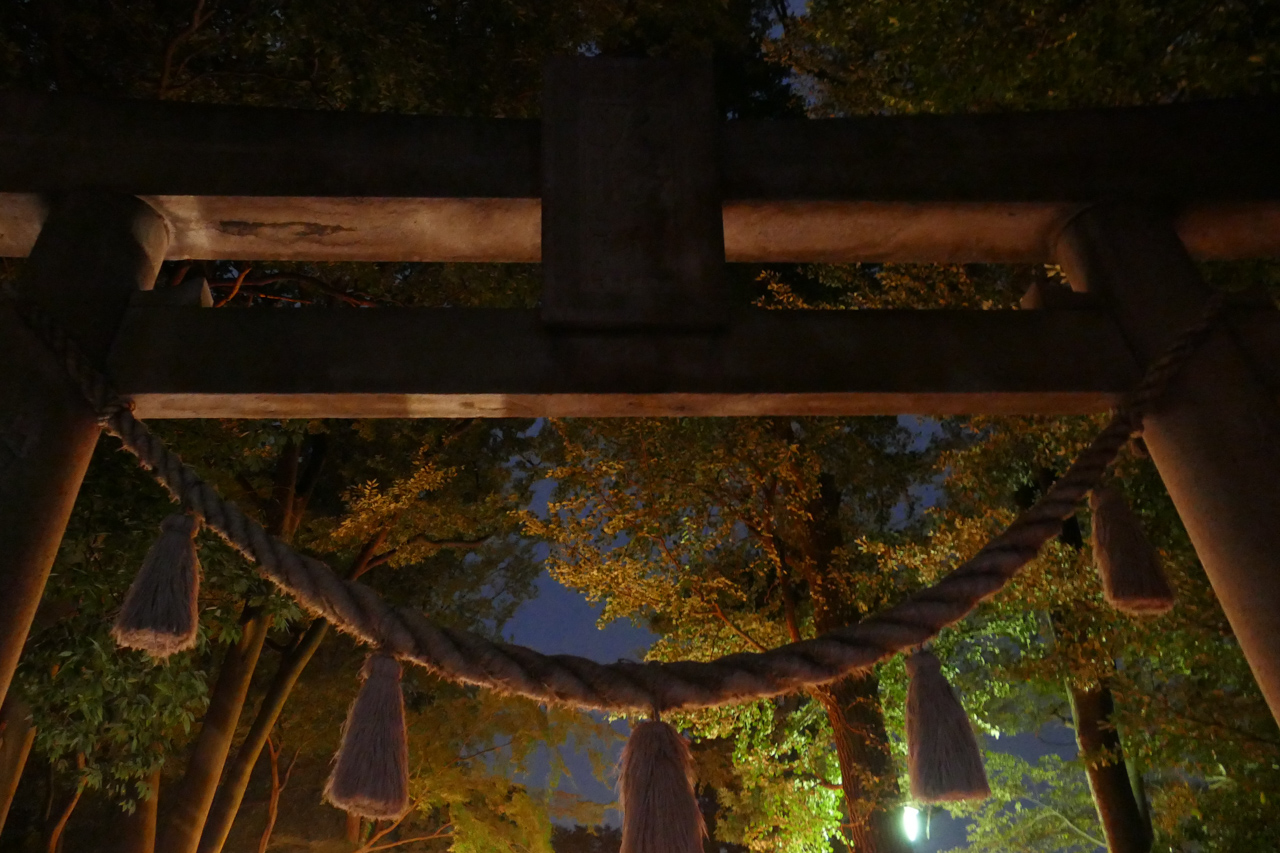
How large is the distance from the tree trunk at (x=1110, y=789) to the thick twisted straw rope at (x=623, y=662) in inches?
305

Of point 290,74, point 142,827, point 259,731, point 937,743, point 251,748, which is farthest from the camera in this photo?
point 259,731

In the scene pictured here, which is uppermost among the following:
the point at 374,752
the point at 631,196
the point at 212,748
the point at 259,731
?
the point at 631,196

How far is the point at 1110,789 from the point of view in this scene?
27.8 ft

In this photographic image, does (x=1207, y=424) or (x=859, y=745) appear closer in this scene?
(x=1207, y=424)

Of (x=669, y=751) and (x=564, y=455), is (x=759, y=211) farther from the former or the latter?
(x=564, y=455)

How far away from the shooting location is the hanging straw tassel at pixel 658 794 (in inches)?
59.9

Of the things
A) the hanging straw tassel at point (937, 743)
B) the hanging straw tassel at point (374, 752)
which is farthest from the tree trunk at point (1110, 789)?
the hanging straw tassel at point (374, 752)

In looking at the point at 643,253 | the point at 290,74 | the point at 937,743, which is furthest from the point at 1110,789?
the point at 290,74

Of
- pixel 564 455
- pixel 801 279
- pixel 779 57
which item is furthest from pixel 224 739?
pixel 779 57

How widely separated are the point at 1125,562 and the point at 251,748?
922 cm

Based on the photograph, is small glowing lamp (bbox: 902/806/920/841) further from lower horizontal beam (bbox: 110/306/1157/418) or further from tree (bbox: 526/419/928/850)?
lower horizontal beam (bbox: 110/306/1157/418)

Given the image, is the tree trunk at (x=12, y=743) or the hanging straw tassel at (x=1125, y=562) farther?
the tree trunk at (x=12, y=743)

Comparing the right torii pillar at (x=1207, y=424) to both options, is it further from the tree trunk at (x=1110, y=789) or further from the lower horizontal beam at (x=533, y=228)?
the tree trunk at (x=1110, y=789)

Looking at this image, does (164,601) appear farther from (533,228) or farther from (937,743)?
(937,743)
